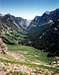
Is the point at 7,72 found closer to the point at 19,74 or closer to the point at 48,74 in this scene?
the point at 19,74

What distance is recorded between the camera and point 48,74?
5122cm

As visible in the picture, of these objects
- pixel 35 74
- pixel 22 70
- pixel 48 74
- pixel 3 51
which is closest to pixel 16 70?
pixel 22 70

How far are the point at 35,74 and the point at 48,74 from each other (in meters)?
4.93

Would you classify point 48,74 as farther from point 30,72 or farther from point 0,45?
point 0,45

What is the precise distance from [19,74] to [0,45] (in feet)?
265

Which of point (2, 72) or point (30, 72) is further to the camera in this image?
point (30, 72)

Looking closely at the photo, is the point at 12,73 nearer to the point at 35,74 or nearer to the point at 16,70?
the point at 16,70

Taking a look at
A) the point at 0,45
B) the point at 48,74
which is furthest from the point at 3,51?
the point at 48,74

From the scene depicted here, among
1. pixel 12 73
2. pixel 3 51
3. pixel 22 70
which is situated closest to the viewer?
pixel 12 73

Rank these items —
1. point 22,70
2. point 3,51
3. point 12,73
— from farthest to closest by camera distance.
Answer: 1. point 3,51
2. point 22,70
3. point 12,73

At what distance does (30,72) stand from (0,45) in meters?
78.3

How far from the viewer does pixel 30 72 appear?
4903 centimetres

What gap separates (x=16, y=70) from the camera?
47906 mm

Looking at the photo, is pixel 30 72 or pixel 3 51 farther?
pixel 3 51
